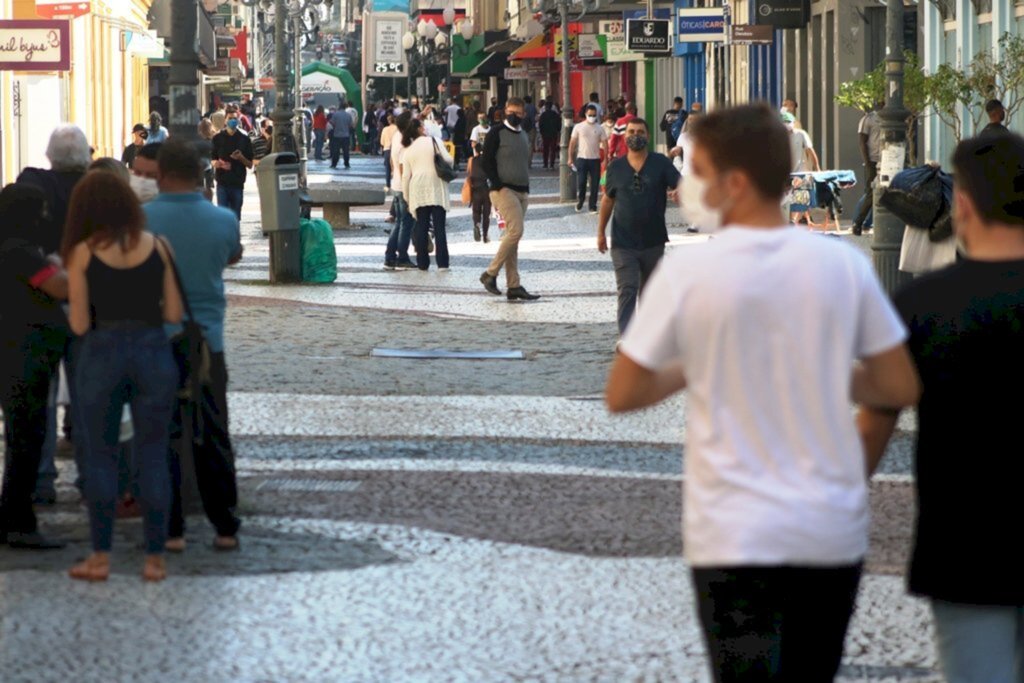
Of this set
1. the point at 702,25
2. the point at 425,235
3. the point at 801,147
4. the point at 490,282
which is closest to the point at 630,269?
the point at 490,282

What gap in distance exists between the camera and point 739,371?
12.7ft

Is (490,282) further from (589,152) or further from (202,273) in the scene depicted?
(589,152)

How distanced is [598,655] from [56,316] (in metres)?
3.03

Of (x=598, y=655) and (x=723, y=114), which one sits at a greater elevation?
(x=723, y=114)

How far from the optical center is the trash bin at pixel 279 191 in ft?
67.9

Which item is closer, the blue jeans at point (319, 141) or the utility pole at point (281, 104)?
the utility pole at point (281, 104)

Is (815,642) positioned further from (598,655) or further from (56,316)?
(56,316)

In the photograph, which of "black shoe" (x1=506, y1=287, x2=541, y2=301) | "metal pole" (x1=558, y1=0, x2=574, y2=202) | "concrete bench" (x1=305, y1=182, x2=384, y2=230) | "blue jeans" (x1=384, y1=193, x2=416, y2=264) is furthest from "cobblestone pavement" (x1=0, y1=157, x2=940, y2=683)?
→ "metal pole" (x1=558, y1=0, x2=574, y2=202)

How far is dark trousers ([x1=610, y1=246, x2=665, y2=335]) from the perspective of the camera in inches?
561

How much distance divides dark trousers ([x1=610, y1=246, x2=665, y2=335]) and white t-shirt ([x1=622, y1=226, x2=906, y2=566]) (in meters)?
10.3

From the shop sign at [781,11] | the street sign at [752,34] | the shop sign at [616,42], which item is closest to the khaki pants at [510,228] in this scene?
the street sign at [752,34]

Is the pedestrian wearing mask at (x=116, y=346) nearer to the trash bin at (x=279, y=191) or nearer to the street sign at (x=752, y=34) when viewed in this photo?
the trash bin at (x=279, y=191)

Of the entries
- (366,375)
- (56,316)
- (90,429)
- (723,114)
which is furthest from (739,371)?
(366,375)

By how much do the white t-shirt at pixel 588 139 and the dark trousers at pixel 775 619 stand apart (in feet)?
106
